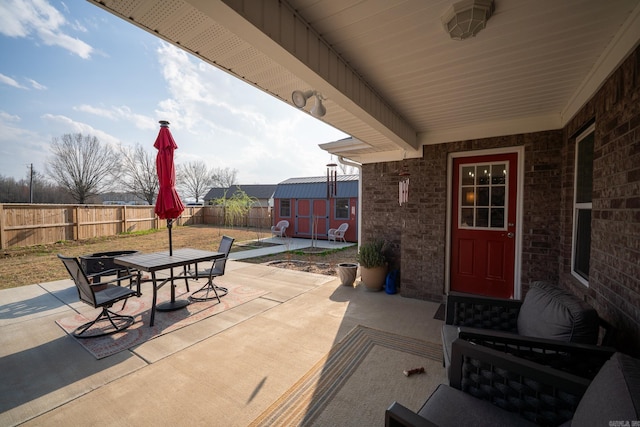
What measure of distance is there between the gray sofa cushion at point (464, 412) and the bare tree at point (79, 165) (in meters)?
28.6

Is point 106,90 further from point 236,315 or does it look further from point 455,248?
point 455,248

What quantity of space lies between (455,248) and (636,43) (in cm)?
309

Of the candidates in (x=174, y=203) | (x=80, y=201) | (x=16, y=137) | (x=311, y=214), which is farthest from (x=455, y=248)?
(x=80, y=201)

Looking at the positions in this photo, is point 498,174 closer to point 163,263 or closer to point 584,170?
point 584,170

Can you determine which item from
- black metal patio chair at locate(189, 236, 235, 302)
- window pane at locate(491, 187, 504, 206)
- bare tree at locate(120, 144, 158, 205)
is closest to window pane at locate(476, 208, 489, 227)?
window pane at locate(491, 187, 504, 206)

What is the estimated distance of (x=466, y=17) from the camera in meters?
1.59

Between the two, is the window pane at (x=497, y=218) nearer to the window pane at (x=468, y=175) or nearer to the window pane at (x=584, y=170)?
the window pane at (x=468, y=175)

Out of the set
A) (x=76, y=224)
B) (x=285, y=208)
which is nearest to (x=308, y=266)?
(x=285, y=208)

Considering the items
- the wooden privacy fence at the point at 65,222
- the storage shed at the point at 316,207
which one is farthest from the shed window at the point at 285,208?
the wooden privacy fence at the point at 65,222

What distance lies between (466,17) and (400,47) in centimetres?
48

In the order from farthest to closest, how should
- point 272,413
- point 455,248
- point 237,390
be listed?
point 455,248, point 237,390, point 272,413

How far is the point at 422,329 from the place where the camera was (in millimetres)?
3215

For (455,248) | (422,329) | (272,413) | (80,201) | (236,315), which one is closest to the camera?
(272,413)

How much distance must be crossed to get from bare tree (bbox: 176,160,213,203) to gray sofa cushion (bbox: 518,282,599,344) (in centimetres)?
3395
